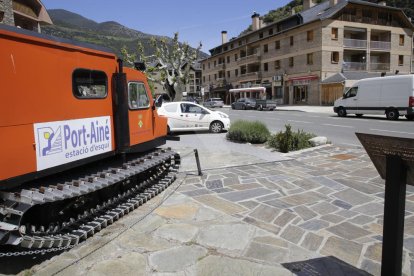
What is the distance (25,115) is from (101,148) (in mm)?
1480

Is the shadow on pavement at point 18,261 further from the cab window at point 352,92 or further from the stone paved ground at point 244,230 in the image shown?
the cab window at point 352,92

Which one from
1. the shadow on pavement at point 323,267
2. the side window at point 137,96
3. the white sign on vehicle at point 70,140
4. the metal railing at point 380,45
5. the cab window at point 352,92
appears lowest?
the shadow on pavement at point 323,267

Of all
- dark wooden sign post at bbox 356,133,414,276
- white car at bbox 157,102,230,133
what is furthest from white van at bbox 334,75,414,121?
dark wooden sign post at bbox 356,133,414,276

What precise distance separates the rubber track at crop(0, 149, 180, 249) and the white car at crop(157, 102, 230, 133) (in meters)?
8.68

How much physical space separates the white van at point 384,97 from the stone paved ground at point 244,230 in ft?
49.7

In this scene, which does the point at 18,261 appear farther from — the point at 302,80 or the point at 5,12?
the point at 302,80

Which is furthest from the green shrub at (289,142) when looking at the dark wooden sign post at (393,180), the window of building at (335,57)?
Result: the window of building at (335,57)

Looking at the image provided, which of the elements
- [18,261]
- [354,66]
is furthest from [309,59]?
[18,261]

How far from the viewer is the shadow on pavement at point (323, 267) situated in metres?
3.40

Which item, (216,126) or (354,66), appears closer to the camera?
(216,126)

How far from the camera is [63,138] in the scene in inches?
163

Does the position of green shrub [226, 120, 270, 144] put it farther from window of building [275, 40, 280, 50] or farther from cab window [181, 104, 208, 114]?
window of building [275, 40, 280, 50]

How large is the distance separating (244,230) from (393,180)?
7.21ft

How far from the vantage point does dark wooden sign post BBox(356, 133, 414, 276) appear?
269 centimetres
